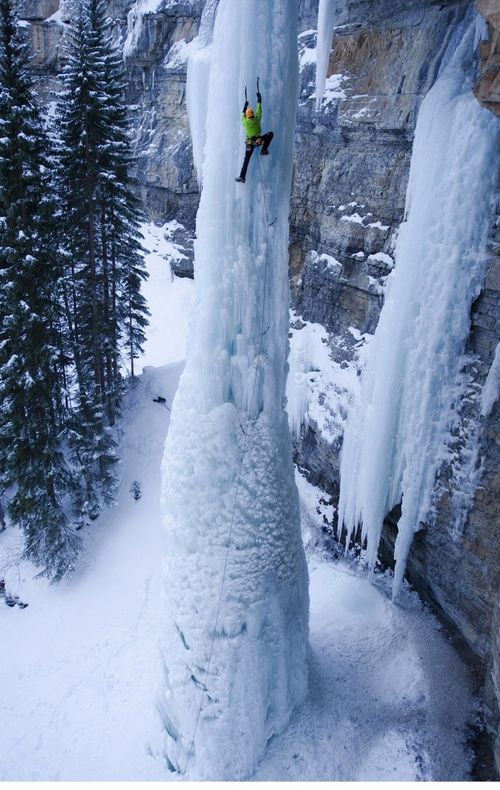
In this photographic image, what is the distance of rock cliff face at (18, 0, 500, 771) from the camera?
28.4 ft

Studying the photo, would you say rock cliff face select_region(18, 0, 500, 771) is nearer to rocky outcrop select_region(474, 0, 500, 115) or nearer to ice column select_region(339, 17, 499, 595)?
rocky outcrop select_region(474, 0, 500, 115)

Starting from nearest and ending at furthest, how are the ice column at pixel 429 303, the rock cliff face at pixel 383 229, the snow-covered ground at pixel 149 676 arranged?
the snow-covered ground at pixel 149 676 < the ice column at pixel 429 303 < the rock cliff face at pixel 383 229

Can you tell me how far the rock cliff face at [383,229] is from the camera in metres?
8.66

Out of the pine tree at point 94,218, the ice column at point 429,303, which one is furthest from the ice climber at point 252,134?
the pine tree at point 94,218

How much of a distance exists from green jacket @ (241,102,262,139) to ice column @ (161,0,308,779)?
283 mm

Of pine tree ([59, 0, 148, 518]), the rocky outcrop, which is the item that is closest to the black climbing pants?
the rocky outcrop

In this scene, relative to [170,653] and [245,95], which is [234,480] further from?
[245,95]

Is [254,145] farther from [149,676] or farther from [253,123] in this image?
[149,676]

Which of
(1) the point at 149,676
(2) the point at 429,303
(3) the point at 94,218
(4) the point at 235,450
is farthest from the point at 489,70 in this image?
(1) the point at 149,676

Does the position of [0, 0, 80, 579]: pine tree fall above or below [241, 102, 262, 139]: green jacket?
below

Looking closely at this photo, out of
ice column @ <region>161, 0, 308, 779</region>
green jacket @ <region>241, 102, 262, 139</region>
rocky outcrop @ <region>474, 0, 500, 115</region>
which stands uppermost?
rocky outcrop @ <region>474, 0, 500, 115</region>

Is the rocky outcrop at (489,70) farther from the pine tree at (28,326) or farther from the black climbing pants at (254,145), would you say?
the pine tree at (28,326)

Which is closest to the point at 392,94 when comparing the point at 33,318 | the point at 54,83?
the point at 33,318

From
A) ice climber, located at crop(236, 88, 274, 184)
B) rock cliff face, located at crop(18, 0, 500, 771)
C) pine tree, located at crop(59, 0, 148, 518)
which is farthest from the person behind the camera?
pine tree, located at crop(59, 0, 148, 518)
